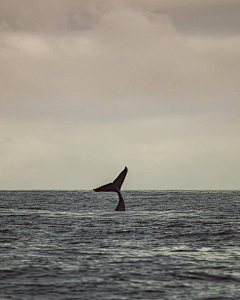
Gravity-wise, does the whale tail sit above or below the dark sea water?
above

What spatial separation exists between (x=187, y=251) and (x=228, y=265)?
10.7 feet

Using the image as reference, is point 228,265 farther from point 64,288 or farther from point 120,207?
point 120,207

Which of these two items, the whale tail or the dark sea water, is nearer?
the dark sea water

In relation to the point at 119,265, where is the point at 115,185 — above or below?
above

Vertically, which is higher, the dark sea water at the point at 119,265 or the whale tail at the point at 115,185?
the whale tail at the point at 115,185

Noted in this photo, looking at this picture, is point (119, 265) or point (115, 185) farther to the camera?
point (115, 185)

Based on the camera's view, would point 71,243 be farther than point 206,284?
Yes

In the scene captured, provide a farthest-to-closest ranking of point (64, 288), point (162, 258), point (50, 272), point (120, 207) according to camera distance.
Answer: point (120, 207) → point (162, 258) → point (50, 272) → point (64, 288)

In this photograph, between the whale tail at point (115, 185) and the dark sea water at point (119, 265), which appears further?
the whale tail at point (115, 185)

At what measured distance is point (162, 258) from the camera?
55.3 ft

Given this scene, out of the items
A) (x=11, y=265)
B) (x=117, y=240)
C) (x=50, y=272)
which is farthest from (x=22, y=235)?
(x=50, y=272)

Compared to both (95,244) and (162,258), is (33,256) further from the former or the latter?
(162,258)

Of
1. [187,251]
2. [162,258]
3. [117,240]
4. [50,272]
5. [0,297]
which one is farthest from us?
[117,240]

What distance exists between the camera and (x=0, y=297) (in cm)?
1135
